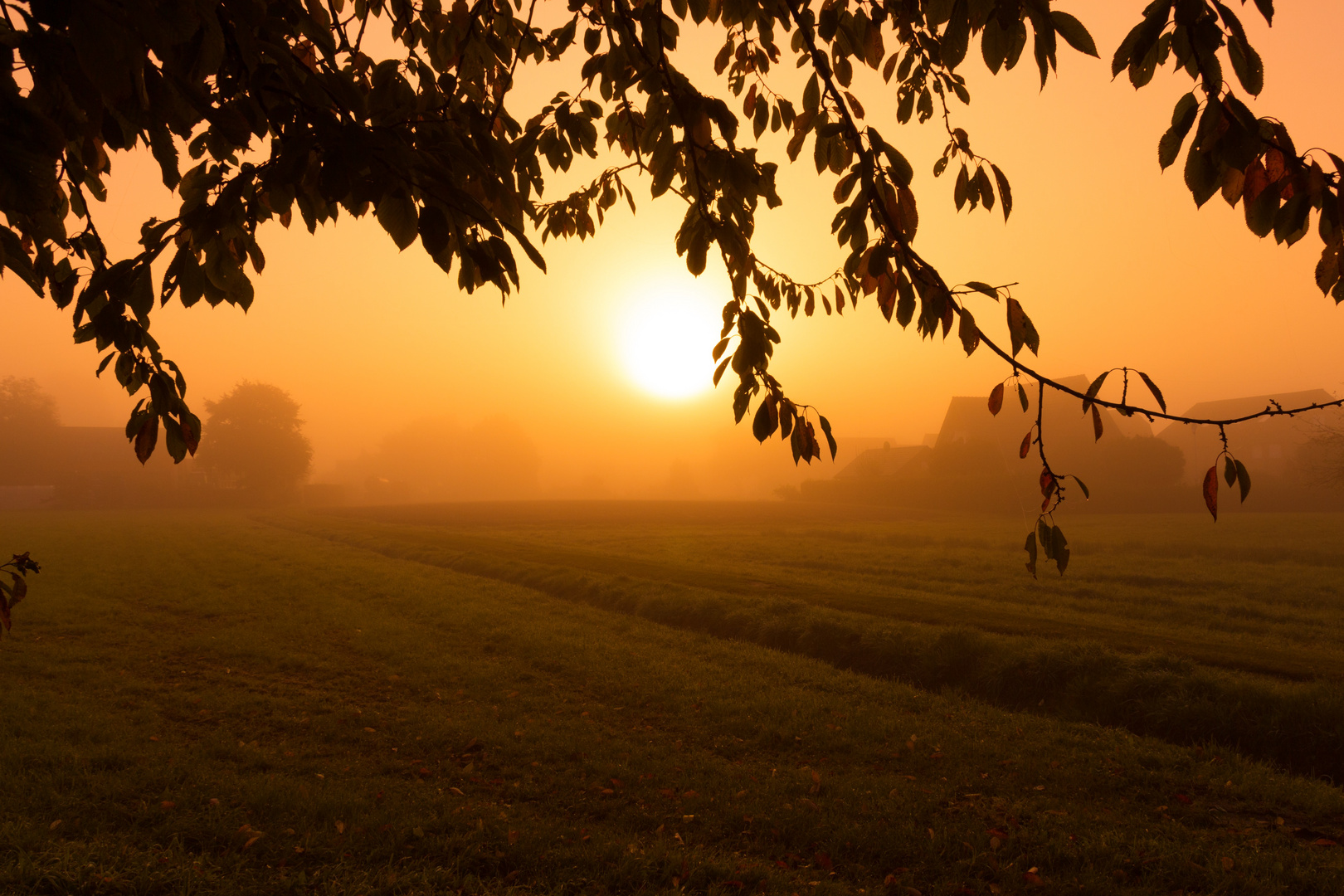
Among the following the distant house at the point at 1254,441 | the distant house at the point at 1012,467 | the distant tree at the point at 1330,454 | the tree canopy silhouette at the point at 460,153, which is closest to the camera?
the tree canopy silhouette at the point at 460,153

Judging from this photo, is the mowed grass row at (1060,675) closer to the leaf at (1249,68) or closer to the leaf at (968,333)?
the leaf at (968,333)

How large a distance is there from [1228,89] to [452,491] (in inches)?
5354

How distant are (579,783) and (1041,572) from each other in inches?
997

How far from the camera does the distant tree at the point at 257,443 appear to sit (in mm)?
80562

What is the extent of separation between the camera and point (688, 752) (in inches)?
322

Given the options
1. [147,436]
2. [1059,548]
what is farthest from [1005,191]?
[147,436]

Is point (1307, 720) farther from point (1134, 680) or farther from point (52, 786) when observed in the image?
point (52, 786)

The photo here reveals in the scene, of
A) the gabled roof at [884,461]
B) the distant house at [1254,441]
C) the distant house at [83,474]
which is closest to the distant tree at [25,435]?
the distant house at [83,474]

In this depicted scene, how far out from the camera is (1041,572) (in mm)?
27172

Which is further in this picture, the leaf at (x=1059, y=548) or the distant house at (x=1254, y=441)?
the distant house at (x=1254, y=441)

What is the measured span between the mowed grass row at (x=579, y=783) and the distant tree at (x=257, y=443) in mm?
77506

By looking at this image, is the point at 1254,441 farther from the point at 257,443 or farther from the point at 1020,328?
the point at 257,443

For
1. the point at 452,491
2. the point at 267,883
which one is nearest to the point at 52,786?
the point at 267,883

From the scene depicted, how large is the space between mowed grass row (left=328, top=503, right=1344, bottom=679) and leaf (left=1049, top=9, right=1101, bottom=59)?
43.6 feet
